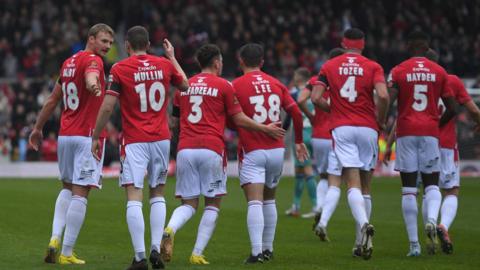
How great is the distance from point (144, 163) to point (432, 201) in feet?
12.8

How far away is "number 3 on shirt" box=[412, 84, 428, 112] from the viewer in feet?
41.7

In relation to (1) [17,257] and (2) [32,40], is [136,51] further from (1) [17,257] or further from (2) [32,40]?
(2) [32,40]

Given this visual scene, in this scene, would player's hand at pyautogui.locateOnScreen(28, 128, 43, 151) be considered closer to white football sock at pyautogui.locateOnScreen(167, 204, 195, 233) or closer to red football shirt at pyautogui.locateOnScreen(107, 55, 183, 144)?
red football shirt at pyautogui.locateOnScreen(107, 55, 183, 144)

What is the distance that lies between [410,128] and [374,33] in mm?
25266

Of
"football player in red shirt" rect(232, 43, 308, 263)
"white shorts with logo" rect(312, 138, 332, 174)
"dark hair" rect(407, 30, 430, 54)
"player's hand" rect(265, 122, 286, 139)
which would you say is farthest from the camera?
"white shorts with logo" rect(312, 138, 332, 174)

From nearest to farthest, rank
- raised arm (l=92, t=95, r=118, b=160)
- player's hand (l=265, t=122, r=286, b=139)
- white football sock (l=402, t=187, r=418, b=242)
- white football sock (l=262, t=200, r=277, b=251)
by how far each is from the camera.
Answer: raised arm (l=92, t=95, r=118, b=160)
player's hand (l=265, t=122, r=286, b=139)
white football sock (l=262, t=200, r=277, b=251)
white football sock (l=402, t=187, r=418, b=242)

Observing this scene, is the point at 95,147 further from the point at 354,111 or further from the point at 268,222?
the point at 354,111

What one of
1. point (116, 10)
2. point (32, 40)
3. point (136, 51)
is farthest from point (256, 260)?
point (116, 10)

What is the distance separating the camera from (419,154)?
12.8m

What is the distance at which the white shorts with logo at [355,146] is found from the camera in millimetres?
12273

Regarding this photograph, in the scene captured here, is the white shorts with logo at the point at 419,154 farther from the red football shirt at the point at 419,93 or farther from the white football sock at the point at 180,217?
the white football sock at the point at 180,217

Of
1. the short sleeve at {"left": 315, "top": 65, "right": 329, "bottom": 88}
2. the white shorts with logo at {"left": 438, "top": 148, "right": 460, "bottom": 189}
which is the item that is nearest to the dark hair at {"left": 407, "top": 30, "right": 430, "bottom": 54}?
the short sleeve at {"left": 315, "top": 65, "right": 329, "bottom": 88}

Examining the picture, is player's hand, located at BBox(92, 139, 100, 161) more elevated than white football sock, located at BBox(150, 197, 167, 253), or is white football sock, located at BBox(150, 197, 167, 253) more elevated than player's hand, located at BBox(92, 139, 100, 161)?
player's hand, located at BBox(92, 139, 100, 161)

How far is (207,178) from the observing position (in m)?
11.4
